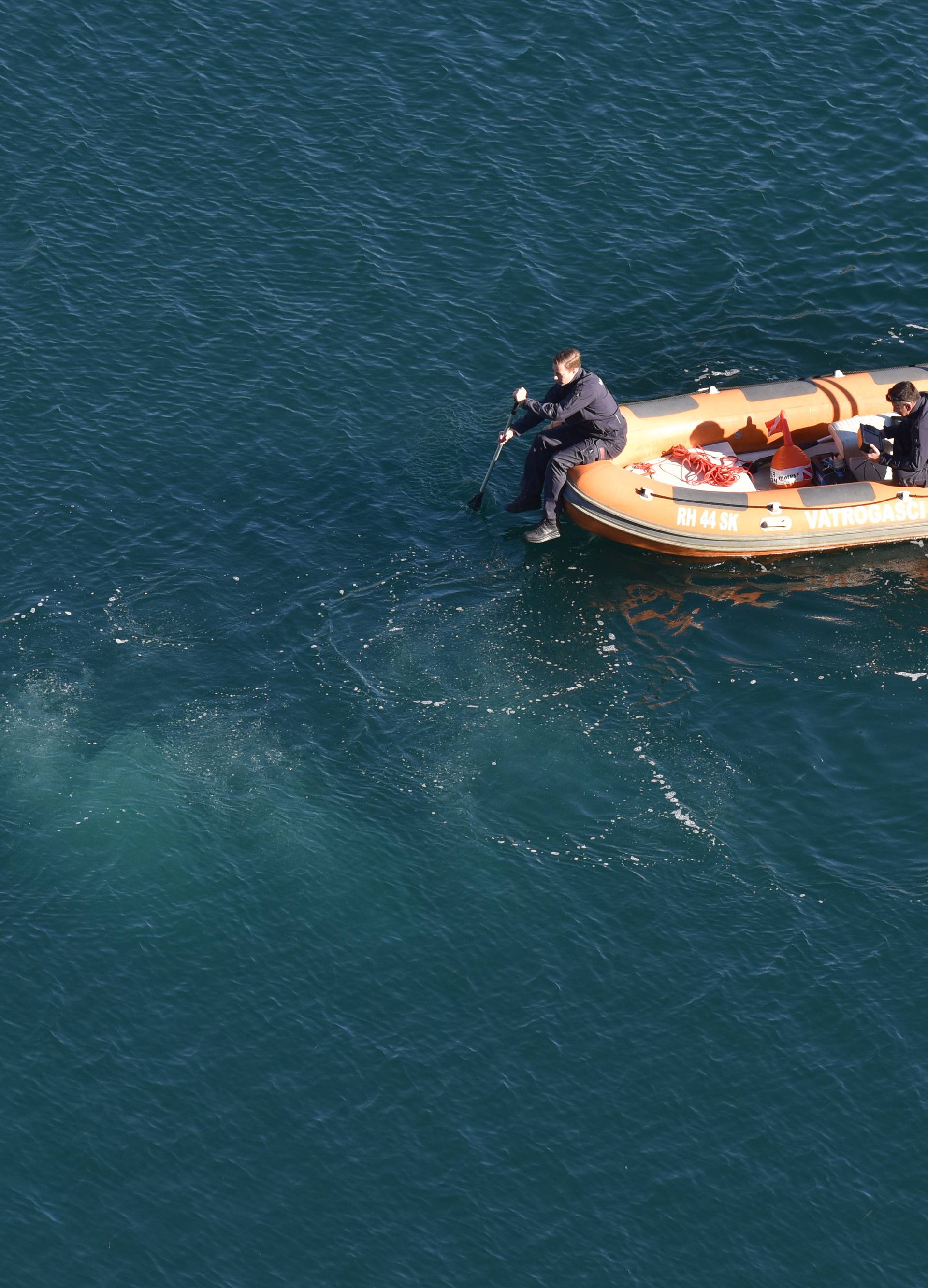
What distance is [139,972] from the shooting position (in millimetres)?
19141

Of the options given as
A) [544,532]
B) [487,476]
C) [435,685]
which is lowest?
[435,685]

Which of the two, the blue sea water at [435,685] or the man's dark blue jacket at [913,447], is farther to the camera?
the man's dark blue jacket at [913,447]

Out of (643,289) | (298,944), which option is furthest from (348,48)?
(298,944)

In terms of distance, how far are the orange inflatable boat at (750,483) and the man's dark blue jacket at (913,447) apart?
0.60ft

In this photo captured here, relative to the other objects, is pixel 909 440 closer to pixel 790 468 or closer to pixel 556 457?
pixel 790 468

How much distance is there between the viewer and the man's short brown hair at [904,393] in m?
23.6

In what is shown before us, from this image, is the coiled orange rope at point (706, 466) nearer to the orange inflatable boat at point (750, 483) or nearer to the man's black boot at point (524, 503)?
the orange inflatable boat at point (750, 483)

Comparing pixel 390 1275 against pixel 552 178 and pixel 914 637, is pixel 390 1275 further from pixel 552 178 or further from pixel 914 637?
pixel 552 178

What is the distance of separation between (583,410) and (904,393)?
4.25m

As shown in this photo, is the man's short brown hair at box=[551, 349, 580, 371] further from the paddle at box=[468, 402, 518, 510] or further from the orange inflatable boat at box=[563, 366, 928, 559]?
the orange inflatable boat at box=[563, 366, 928, 559]

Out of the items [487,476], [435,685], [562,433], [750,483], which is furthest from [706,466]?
[435,685]

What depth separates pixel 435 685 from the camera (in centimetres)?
2238

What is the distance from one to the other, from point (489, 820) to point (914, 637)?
654cm

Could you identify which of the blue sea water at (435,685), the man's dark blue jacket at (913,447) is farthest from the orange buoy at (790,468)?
the blue sea water at (435,685)
